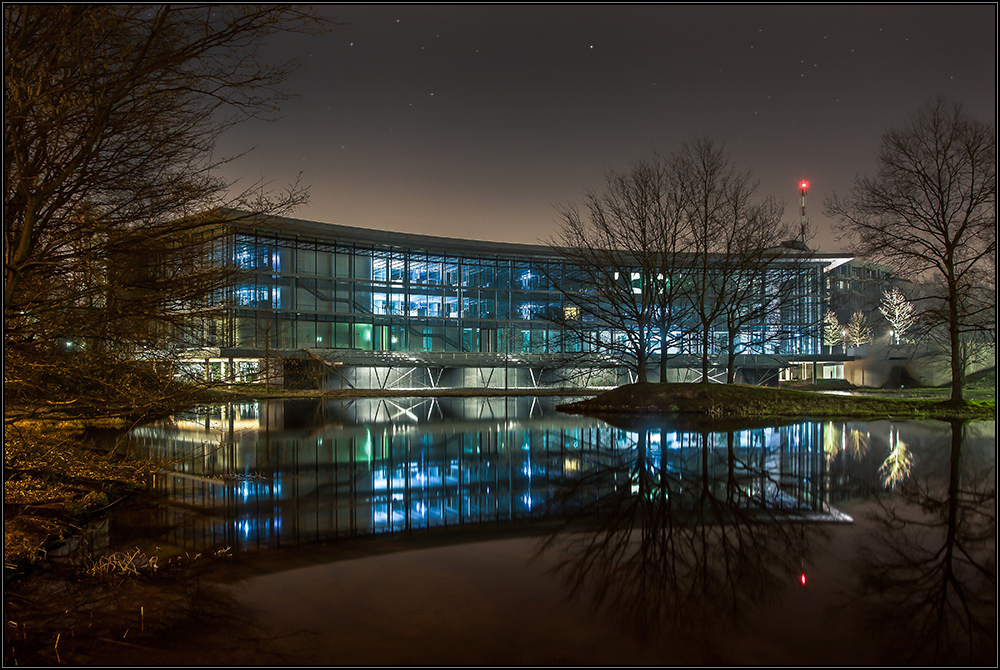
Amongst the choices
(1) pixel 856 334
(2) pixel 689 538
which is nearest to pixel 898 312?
(1) pixel 856 334

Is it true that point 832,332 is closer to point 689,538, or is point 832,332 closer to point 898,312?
point 898,312

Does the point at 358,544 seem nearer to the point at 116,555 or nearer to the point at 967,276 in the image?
the point at 116,555

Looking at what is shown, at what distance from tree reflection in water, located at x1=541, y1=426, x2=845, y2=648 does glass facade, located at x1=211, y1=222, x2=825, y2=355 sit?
4191 cm

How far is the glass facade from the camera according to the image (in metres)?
55.1

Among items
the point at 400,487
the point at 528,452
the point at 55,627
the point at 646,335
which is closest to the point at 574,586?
the point at 55,627

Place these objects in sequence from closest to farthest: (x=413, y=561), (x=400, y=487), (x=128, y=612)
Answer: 1. (x=128, y=612)
2. (x=413, y=561)
3. (x=400, y=487)

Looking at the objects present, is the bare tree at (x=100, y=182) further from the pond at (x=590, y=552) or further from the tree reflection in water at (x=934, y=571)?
the tree reflection in water at (x=934, y=571)

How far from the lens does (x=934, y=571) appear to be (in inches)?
246

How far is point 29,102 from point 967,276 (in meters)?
27.6

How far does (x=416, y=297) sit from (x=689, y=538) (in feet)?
183

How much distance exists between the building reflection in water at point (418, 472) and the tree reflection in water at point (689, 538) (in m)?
0.11

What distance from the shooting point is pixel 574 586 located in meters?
5.99

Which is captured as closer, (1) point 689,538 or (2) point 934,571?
(2) point 934,571

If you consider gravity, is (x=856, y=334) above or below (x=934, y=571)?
above
